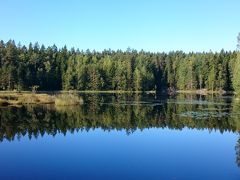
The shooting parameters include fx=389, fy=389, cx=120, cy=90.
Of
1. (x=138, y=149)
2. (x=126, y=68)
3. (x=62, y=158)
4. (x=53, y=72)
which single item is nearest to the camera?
(x=62, y=158)

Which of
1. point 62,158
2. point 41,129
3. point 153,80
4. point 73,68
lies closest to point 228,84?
point 153,80

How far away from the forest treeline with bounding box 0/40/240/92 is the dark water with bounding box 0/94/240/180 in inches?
3544

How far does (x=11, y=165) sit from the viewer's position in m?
23.8

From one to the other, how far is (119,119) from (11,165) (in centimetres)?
2771

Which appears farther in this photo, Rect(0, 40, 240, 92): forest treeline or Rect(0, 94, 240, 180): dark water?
Rect(0, 40, 240, 92): forest treeline

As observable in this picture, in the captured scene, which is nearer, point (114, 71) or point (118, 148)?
point (118, 148)

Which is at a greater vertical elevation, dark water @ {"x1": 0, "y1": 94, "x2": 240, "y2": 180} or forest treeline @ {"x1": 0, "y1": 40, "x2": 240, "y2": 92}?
forest treeline @ {"x1": 0, "y1": 40, "x2": 240, "y2": 92}

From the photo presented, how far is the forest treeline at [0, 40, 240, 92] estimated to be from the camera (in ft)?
472

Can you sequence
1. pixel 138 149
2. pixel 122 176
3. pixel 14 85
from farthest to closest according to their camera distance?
1. pixel 14 85
2. pixel 138 149
3. pixel 122 176

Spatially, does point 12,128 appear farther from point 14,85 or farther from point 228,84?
point 228,84

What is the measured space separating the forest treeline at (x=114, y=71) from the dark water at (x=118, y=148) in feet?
295

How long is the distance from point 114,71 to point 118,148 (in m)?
133

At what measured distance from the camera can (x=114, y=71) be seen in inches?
6383

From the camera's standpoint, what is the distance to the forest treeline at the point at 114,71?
143750 millimetres
